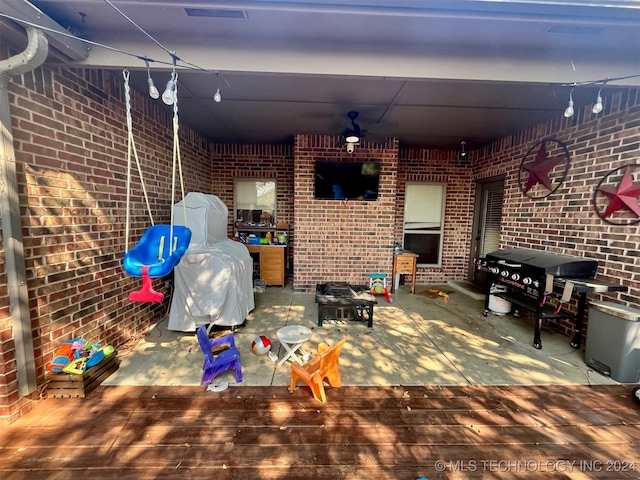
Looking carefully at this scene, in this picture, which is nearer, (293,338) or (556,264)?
(293,338)

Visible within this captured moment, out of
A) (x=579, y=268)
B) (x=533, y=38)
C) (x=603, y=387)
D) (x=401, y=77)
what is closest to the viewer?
(x=533, y=38)

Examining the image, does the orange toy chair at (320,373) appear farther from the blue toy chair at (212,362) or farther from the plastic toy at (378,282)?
the plastic toy at (378,282)

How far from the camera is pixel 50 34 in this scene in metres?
1.76

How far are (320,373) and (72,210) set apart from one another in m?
2.64

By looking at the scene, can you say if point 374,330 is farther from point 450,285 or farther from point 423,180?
point 423,180

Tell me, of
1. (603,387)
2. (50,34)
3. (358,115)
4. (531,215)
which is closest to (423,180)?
(531,215)

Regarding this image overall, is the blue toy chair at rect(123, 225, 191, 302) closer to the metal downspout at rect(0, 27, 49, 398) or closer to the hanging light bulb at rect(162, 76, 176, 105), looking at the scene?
the metal downspout at rect(0, 27, 49, 398)

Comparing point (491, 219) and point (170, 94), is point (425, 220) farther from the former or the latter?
point (170, 94)

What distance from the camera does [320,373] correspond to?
6.82 ft

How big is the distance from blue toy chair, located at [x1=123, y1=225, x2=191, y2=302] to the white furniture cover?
1.32ft

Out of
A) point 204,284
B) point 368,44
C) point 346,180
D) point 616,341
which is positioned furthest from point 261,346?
point 616,341

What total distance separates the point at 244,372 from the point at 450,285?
467 centimetres

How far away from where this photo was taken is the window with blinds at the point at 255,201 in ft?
18.3

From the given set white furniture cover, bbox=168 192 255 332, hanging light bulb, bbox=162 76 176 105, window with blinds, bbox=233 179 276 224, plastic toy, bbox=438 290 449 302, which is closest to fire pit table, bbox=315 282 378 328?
white furniture cover, bbox=168 192 255 332
